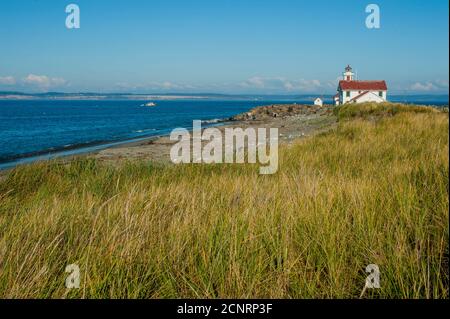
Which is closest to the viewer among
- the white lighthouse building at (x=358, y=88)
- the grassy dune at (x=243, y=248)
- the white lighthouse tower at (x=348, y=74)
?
the grassy dune at (x=243, y=248)

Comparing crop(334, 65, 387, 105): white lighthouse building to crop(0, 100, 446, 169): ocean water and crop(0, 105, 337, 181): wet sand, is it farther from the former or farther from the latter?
crop(0, 100, 446, 169): ocean water

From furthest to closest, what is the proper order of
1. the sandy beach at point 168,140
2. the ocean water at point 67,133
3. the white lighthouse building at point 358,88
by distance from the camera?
the white lighthouse building at point 358,88, the ocean water at point 67,133, the sandy beach at point 168,140

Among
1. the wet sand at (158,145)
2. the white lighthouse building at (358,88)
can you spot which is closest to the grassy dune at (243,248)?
the wet sand at (158,145)

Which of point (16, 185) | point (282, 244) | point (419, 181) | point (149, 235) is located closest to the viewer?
point (282, 244)

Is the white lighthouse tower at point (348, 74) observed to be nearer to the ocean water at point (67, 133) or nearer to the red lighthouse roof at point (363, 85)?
the red lighthouse roof at point (363, 85)

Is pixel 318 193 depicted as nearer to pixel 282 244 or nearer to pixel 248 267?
pixel 282 244

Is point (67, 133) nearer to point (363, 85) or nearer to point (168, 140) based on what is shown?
point (168, 140)

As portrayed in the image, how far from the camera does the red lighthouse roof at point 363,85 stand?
60781mm

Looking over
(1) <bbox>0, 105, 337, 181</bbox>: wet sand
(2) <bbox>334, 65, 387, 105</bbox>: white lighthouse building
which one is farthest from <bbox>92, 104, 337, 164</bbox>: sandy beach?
(2) <bbox>334, 65, 387, 105</bbox>: white lighthouse building

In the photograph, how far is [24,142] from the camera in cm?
2702

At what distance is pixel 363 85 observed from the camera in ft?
202
